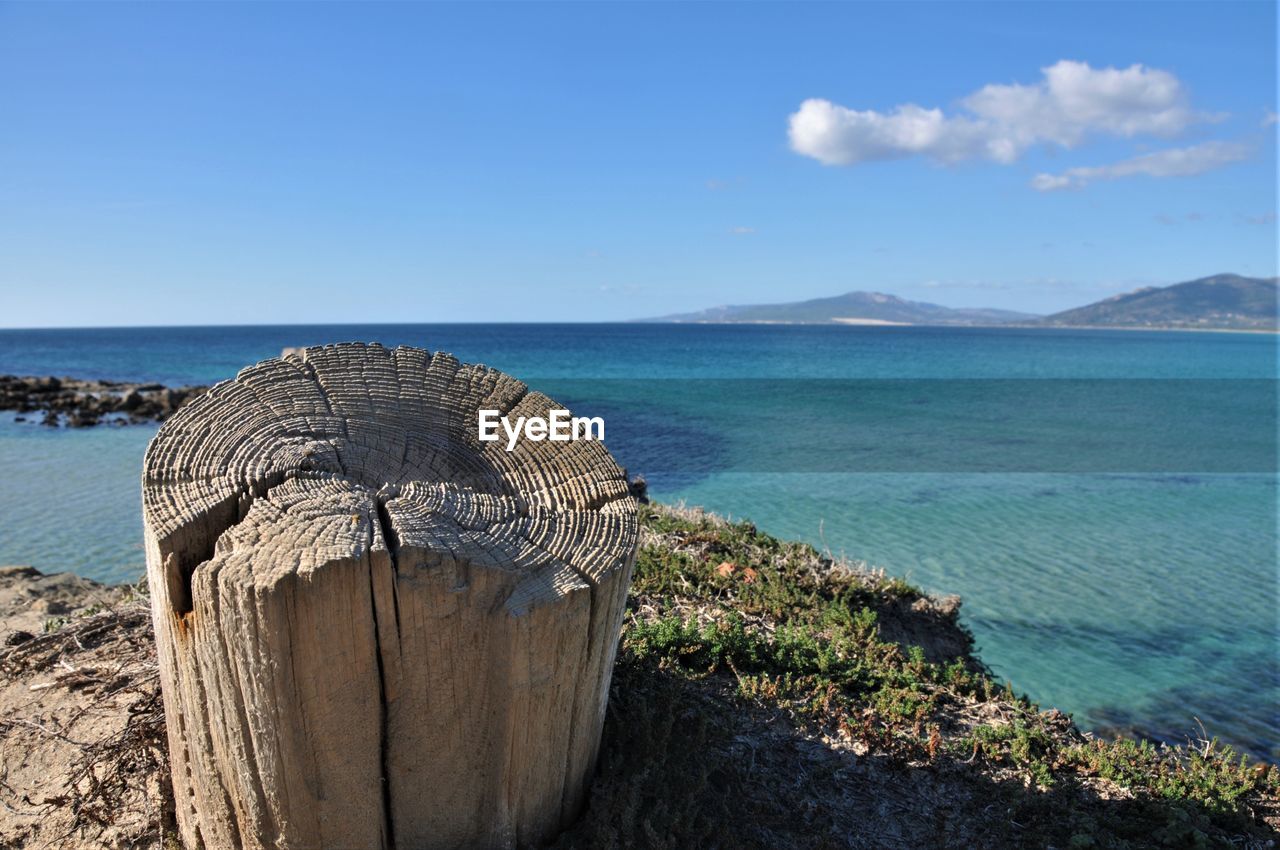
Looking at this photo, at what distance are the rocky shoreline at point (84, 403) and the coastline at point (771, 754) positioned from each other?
23.5m

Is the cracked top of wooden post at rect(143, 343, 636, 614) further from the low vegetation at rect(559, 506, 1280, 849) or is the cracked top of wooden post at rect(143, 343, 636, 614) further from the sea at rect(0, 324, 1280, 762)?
the sea at rect(0, 324, 1280, 762)

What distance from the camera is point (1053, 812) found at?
179 inches

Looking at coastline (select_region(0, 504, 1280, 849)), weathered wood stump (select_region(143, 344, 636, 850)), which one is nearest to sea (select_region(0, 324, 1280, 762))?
coastline (select_region(0, 504, 1280, 849))

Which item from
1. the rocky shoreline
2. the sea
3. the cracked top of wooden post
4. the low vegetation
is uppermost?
the cracked top of wooden post

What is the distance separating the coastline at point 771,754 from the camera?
4.00m

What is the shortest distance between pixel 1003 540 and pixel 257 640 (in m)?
13.6

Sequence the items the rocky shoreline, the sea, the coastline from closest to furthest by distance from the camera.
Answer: the coastline
the sea
the rocky shoreline

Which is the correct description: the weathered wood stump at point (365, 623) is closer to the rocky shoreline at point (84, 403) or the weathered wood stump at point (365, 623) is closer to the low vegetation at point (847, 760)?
the low vegetation at point (847, 760)

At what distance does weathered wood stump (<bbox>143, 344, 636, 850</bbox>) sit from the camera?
9.50ft

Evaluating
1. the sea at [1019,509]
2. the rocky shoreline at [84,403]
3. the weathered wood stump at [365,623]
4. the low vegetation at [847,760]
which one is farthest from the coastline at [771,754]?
the rocky shoreline at [84,403]

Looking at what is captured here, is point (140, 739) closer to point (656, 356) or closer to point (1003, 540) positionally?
point (1003, 540)

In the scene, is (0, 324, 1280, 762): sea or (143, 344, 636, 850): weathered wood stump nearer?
(143, 344, 636, 850): weathered wood stump

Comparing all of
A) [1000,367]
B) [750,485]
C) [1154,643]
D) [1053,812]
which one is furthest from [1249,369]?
[1053,812]

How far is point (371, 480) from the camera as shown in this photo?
3.53m
